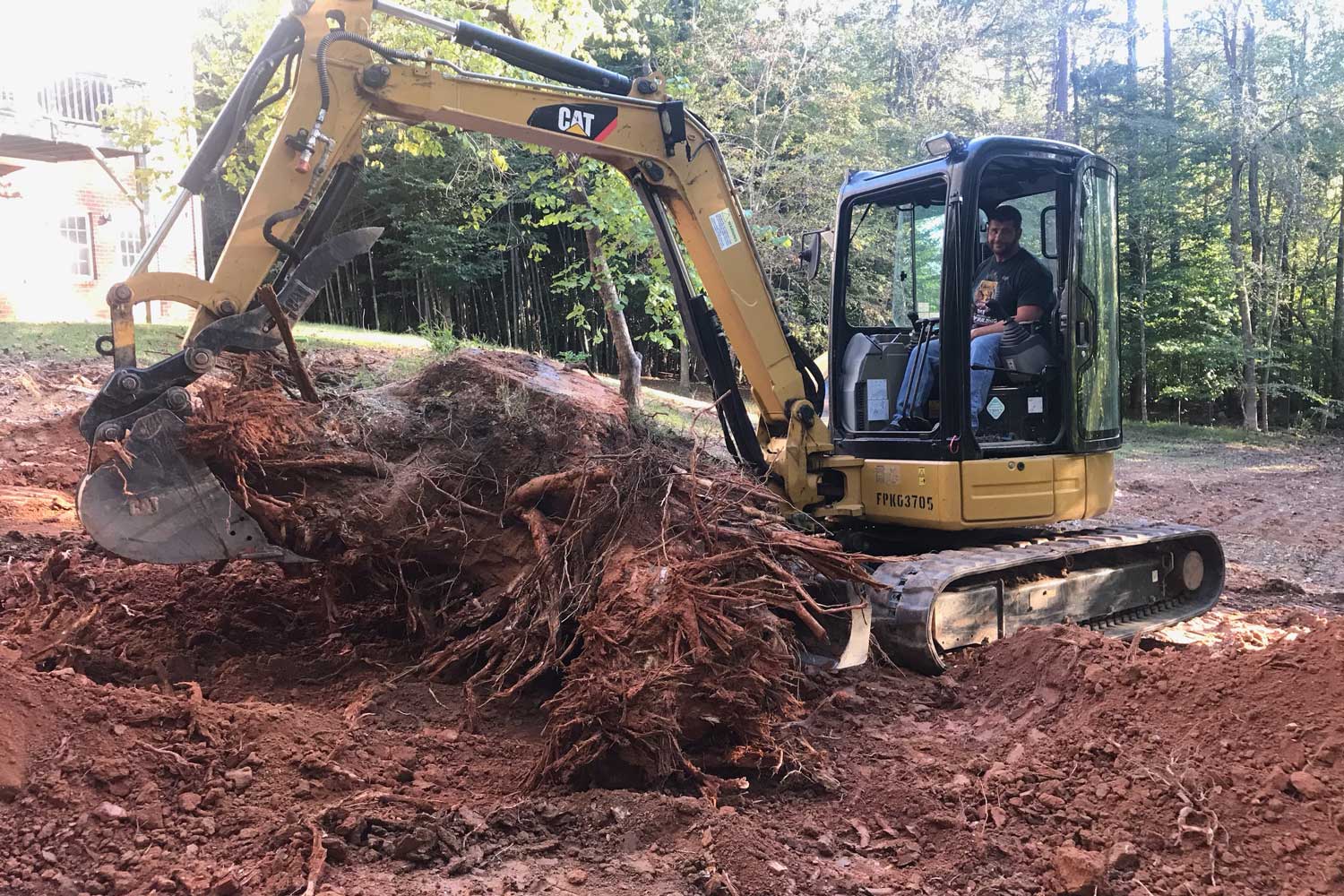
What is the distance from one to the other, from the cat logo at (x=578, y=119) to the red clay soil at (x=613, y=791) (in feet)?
8.84

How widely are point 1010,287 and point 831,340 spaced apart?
3.68 ft

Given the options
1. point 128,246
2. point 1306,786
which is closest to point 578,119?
point 1306,786

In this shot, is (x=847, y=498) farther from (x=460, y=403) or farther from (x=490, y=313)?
(x=490, y=313)

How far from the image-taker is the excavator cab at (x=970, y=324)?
16.9 ft

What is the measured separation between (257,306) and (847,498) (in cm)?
335

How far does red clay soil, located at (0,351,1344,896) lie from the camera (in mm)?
2889

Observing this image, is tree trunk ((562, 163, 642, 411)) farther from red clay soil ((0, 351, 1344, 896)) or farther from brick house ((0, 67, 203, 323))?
brick house ((0, 67, 203, 323))

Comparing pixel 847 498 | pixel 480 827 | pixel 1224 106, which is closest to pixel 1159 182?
pixel 1224 106

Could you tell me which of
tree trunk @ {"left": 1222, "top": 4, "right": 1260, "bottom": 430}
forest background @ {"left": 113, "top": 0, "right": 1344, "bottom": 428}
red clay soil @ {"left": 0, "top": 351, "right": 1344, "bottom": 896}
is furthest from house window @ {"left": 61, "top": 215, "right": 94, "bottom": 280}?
tree trunk @ {"left": 1222, "top": 4, "right": 1260, "bottom": 430}

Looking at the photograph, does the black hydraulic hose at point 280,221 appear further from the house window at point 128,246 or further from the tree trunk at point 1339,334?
the tree trunk at point 1339,334

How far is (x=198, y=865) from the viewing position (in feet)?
9.16

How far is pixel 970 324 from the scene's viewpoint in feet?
17.1

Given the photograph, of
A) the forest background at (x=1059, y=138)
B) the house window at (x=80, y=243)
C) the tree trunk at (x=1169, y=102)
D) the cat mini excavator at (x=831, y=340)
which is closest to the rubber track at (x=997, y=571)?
the cat mini excavator at (x=831, y=340)

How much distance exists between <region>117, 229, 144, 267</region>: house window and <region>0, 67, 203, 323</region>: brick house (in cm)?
3
